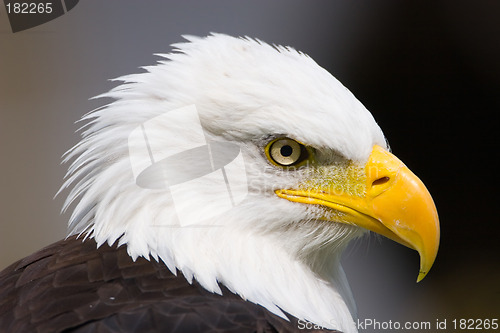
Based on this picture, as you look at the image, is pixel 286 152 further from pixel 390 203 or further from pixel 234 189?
pixel 390 203

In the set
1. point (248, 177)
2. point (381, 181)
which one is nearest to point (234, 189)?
point (248, 177)

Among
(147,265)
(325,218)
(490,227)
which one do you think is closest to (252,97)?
(325,218)

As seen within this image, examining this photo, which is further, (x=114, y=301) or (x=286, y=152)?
(x=286, y=152)

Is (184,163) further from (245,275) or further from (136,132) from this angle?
(245,275)

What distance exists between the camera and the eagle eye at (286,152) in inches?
94.8

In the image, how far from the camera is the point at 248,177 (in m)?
2.44

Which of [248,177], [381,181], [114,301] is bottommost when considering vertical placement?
[114,301]

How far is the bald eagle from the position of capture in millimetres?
2340

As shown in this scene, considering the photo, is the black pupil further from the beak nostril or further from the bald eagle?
the beak nostril

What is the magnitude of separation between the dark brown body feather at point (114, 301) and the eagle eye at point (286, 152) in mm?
493

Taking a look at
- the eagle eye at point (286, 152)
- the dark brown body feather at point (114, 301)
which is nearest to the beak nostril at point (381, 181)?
the eagle eye at point (286, 152)

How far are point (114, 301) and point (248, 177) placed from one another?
644 mm

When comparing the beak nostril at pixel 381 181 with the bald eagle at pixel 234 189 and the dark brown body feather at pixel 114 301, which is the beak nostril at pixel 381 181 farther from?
the dark brown body feather at pixel 114 301

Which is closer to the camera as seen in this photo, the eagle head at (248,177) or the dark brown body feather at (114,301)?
the dark brown body feather at (114,301)
